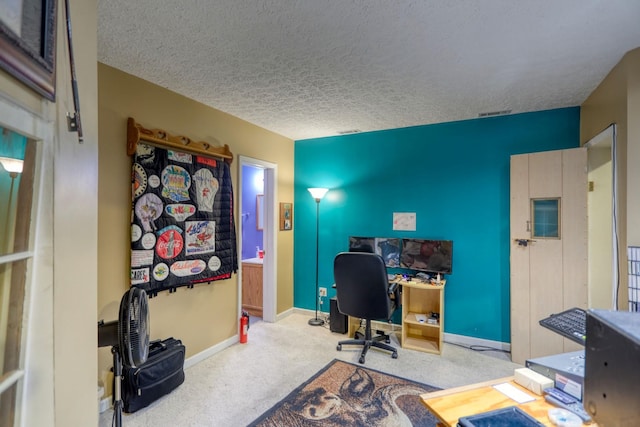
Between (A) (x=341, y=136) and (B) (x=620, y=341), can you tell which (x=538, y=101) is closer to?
(A) (x=341, y=136)

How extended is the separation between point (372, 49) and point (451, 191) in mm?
2108

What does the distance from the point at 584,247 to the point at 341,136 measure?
9.42 ft

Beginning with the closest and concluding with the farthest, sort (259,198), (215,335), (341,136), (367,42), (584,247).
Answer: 1. (367,42)
2. (584,247)
3. (215,335)
4. (341,136)
5. (259,198)

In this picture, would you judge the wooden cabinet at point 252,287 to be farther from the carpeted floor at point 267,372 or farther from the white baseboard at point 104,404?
the white baseboard at point 104,404

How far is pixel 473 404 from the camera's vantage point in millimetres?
1193

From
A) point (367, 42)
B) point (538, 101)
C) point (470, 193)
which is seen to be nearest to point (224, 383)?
point (367, 42)

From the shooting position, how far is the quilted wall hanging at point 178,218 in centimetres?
240

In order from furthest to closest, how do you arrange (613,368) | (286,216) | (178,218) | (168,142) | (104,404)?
(286,216), (178,218), (168,142), (104,404), (613,368)

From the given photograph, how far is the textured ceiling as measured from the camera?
5.24ft

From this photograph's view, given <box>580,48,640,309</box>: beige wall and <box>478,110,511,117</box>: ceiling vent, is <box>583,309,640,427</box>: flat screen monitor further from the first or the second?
<box>478,110,511,117</box>: ceiling vent

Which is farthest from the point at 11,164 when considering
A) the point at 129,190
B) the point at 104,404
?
the point at 104,404

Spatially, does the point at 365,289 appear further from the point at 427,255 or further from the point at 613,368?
the point at 613,368

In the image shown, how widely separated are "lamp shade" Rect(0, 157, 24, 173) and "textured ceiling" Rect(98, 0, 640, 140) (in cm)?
125

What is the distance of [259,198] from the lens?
4961mm
